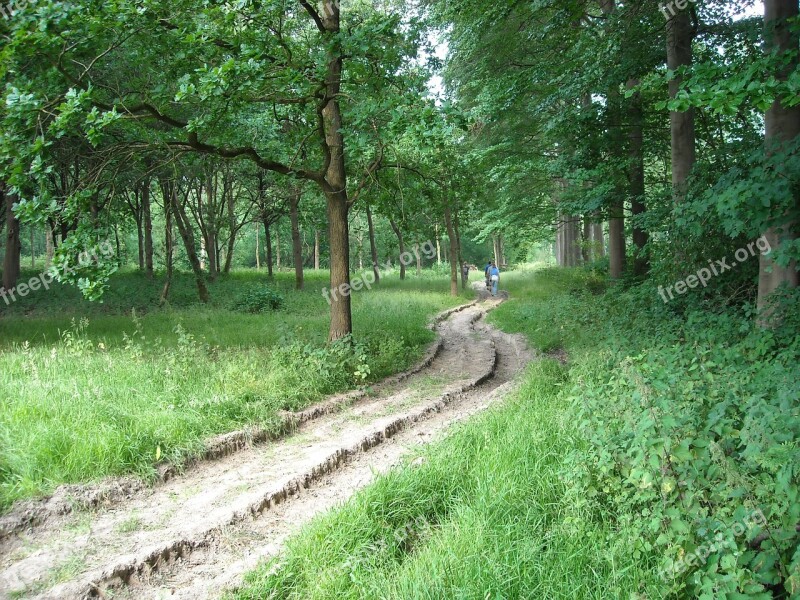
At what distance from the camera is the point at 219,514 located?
4270mm

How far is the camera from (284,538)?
153 inches

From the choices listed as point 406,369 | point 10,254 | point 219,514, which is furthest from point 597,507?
point 10,254

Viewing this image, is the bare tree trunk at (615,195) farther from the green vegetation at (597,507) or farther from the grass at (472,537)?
the grass at (472,537)

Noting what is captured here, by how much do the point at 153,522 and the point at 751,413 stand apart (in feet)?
16.6

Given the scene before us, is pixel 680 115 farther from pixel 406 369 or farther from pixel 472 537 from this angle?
pixel 472 537

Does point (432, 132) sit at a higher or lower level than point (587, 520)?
higher

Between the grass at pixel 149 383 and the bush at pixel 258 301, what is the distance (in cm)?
309

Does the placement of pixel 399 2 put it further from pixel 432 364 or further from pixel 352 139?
pixel 432 364

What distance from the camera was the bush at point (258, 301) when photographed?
16125 millimetres

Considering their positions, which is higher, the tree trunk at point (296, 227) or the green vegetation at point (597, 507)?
the tree trunk at point (296, 227)

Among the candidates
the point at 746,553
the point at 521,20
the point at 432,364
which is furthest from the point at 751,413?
the point at 521,20

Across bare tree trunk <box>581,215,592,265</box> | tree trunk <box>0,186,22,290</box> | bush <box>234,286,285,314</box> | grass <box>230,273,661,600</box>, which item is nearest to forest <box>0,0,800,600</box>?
grass <box>230,273,661,600</box>

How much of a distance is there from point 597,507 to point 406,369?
587 centimetres

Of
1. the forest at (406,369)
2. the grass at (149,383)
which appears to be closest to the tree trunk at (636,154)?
the forest at (406,369)
